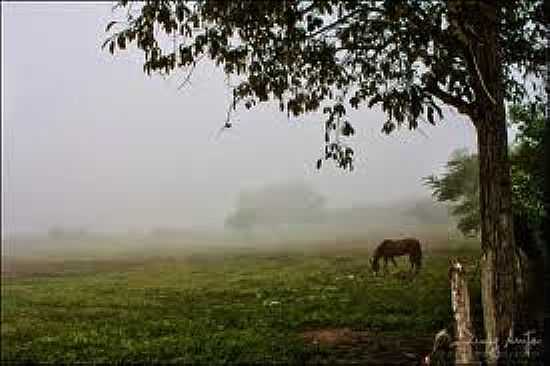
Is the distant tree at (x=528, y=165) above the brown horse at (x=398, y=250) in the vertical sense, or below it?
above

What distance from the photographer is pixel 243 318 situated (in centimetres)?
2856

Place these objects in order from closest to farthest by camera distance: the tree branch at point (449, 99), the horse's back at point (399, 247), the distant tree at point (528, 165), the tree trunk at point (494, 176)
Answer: the tree trunk at point (494, 176), the tree branch at point (449, 99), the distant tree at point (528, 165), the horse's back at point (399, 247)

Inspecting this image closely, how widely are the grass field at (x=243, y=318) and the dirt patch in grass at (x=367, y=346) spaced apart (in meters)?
0.03

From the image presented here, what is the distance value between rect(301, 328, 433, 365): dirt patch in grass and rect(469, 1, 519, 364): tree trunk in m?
2.92

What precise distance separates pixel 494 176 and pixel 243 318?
44.7 feet

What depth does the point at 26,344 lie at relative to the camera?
26469mm

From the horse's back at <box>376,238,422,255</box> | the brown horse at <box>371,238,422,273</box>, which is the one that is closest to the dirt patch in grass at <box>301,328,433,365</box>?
the brown horse at <box>371,238,422,273</box>

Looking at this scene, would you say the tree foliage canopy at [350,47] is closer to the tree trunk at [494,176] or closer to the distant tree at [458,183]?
the tree trunk at [494,176]

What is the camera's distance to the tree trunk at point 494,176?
17688mm

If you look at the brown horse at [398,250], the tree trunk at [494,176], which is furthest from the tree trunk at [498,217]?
the brown horse at [398,250]

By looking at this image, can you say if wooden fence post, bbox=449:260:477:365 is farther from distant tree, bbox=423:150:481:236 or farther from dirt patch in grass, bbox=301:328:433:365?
distant tree, bbox=423:150:481:236

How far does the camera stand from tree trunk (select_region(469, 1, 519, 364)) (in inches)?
696

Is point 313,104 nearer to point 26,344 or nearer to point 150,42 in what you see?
point 150,42

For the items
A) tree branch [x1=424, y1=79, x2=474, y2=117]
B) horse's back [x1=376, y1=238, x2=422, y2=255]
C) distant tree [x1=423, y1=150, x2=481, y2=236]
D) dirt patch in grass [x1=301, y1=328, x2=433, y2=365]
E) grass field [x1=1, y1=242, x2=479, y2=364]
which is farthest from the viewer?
distant tree [x1=423, y1=150, x2=481, y2=236]
